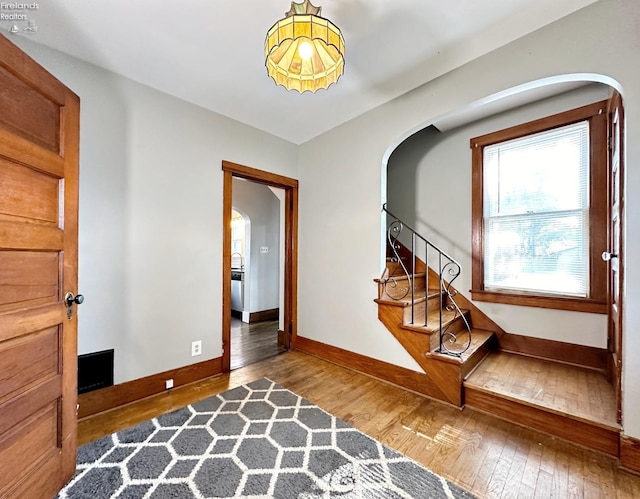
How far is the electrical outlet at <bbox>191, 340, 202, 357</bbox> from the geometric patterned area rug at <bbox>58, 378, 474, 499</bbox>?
0.57 metres

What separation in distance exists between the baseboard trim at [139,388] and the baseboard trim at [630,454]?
9.41 ft

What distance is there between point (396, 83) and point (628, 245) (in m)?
1.91

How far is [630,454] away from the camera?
55.6 inches

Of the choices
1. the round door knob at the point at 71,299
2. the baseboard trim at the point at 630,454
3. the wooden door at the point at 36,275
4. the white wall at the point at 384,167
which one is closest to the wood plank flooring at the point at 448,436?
the baseboard trim at the point at 630,454

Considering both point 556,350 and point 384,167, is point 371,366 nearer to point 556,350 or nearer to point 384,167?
point 556,350

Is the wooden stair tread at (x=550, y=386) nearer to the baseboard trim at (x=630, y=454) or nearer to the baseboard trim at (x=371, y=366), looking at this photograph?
the baseboard trim at (x=630, y=454)

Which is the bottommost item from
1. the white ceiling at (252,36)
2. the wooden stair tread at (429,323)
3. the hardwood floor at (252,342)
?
the hardwood floor at (252,342)

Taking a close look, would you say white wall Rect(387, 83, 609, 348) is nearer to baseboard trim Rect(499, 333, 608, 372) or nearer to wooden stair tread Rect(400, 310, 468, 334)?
baseboard trim Rect(499, 333, 608, 372)

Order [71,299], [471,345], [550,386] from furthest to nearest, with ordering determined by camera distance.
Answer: [471,345] < [550,386] < [71,299]

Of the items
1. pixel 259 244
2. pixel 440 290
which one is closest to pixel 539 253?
pixel 440 290

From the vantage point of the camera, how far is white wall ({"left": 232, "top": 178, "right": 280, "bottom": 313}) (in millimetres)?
4676

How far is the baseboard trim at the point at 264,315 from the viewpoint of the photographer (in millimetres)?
4723

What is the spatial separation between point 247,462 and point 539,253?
118 inches

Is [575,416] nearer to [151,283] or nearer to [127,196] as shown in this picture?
[151,283]
